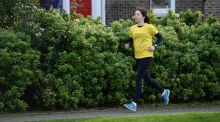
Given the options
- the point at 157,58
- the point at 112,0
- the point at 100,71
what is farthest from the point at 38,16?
the point at 112,0

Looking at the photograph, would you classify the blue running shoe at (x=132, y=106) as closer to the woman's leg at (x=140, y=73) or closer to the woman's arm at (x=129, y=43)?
the woman's leg at (x=140, y=73)

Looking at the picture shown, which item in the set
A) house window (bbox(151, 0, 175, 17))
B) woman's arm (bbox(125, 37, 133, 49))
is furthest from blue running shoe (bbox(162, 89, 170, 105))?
house window (bbox(151, 0, 175, 17))

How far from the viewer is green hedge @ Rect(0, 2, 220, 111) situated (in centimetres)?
1102

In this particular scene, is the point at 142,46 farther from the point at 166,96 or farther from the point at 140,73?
the point at 166,96

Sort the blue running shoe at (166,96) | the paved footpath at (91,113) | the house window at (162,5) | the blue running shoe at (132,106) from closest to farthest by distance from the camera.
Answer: the paved footpath at (91,113), the blue running shoe at (132,106), the blue running shoe at (166,96), the house window at (162,5)

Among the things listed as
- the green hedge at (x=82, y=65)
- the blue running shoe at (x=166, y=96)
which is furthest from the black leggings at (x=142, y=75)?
the green hedge at (x=82, y=65)

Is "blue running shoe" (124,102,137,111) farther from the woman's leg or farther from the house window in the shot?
the house window

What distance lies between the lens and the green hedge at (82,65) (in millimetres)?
11023

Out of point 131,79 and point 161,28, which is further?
point 161,28

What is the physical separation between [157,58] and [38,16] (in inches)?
101

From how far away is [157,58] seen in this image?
40.1 feet

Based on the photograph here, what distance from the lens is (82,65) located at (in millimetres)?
11461

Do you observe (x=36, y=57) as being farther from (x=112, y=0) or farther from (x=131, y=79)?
(x=112, y=0)

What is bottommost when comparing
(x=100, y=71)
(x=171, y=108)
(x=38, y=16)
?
(x=171, y=108)
